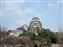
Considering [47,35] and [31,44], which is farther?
[47,35]

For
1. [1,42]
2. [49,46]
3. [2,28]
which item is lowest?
[49,46]

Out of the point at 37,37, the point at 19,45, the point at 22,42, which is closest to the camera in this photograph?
the point at 19,45

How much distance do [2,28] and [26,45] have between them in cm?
416

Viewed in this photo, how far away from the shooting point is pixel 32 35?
16.6 m

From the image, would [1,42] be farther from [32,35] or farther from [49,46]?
[32,35]

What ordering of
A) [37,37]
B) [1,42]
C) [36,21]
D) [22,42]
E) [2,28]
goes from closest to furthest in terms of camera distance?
1. [1,42]
2. [2,28]
3. [22,42]
4. [37,37]
5. [36,21]

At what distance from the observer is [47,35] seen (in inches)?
678

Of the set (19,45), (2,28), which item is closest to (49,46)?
(19,45)

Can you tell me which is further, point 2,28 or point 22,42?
point 22,42

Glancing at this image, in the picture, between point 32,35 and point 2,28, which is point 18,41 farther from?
point 2,28

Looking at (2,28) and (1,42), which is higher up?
(2,28)

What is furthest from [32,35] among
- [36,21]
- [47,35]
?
[36,21]

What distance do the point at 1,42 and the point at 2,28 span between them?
138 cm

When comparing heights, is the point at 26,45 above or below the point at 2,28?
below
